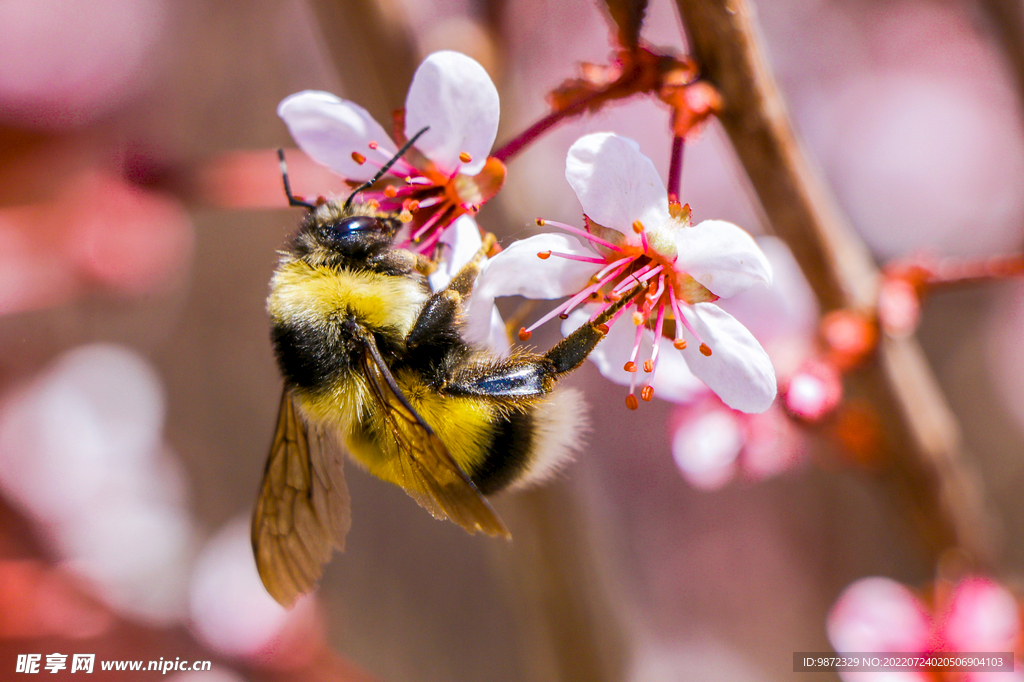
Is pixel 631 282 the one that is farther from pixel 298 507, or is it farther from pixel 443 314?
pixel 298 507

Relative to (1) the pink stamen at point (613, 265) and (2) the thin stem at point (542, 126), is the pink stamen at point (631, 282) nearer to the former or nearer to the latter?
(1) the pink stamen at point (613, 265)

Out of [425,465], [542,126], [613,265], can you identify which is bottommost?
[425,465]

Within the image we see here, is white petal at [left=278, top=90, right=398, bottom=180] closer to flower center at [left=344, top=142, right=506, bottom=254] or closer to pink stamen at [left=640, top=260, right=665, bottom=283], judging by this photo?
flower center at [left=344, top=142, right=506, bottom=254]

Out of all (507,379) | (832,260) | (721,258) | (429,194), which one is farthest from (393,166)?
(832,260)

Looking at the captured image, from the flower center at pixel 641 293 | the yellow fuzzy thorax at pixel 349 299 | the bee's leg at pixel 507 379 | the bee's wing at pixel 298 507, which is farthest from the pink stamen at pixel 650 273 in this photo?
the bee's wing at pixel 298 507

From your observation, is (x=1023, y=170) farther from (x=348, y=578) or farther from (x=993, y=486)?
(x=348, y=578)

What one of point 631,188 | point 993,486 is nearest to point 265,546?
point 631,188
